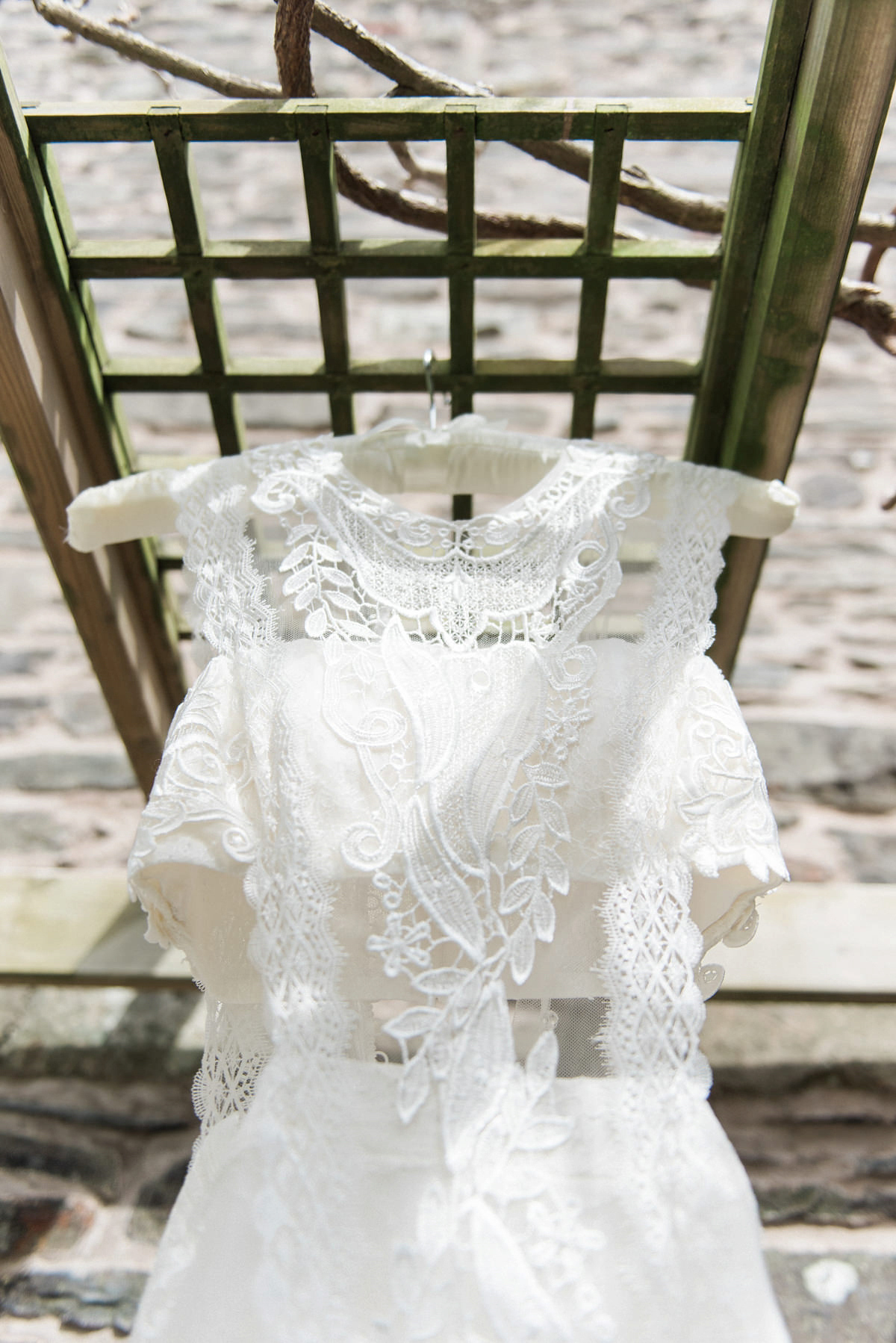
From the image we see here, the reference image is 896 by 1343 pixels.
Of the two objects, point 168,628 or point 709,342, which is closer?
point 709,342

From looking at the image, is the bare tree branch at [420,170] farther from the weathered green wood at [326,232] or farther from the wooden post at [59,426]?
the wooden post at [59,426]

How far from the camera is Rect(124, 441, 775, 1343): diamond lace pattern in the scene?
2.07 feet

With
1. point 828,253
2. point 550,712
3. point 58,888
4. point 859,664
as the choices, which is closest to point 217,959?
point 550,712

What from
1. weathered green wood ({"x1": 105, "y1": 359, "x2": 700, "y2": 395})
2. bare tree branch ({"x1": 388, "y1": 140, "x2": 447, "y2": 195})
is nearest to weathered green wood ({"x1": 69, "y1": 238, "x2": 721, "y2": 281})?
weathered green wood ({"x1": 105, "y1": 359, "x2": 700, "y2": 395})

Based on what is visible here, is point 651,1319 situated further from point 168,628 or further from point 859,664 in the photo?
point 859,664

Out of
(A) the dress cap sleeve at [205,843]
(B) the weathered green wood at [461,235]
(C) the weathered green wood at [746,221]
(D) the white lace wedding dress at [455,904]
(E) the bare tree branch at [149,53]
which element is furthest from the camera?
(E) the bare tree branch at [149,53]

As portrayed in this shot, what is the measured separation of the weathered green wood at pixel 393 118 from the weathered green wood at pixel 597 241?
2 centimetres

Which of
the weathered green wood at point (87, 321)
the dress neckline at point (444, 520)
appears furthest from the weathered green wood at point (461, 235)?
the weathered green wood at point (87, 321)

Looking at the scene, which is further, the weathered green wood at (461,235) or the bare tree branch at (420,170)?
the bare tree branch at (420,170)

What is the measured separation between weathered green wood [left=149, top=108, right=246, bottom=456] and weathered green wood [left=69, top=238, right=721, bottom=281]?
0.01 metres

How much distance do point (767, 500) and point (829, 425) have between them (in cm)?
129

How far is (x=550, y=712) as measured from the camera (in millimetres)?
801

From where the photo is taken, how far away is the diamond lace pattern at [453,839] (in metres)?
0.63

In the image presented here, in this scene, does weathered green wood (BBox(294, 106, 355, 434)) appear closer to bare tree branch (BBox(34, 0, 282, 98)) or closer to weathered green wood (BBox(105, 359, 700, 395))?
weathered green wood (BBox(105, 359, 700, 395))
